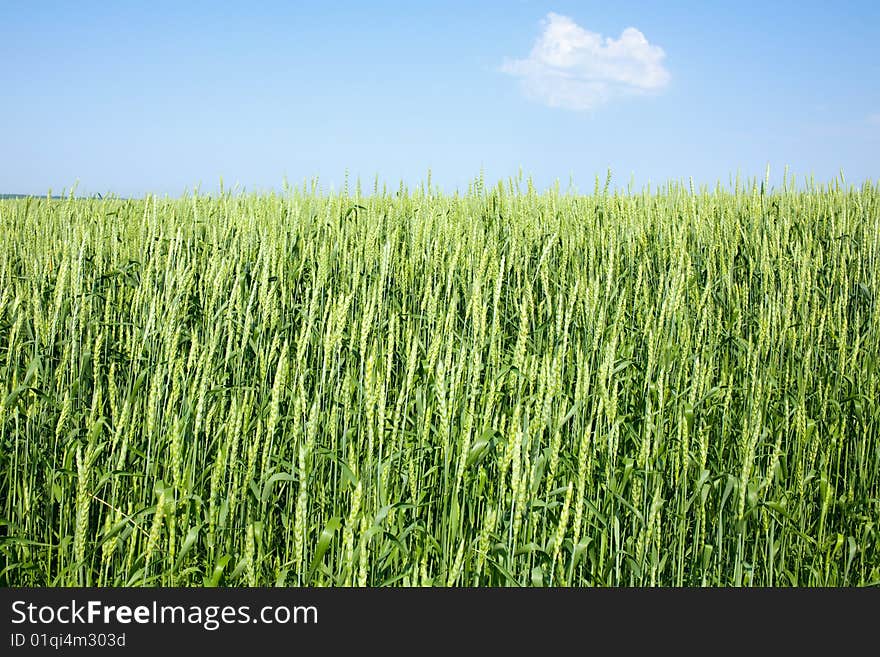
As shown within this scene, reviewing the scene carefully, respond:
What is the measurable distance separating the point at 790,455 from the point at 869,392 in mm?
345

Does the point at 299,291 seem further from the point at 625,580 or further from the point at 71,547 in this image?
the point at 625,580

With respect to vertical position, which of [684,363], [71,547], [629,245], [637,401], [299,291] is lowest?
[71,547]

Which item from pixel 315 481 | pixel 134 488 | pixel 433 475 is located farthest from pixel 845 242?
pixel 134 488

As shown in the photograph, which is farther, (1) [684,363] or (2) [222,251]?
(2) [222,251]

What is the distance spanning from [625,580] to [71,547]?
1.44 m

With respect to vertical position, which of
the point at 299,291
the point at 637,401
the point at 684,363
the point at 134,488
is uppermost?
the point at 299,291

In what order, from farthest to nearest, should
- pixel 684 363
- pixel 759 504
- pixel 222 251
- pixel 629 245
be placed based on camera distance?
pixel 629 245 → pixel 222 251 → pixel 684 363 → pixel 759 504

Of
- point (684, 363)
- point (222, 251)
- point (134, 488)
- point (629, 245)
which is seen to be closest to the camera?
point (134, 488)

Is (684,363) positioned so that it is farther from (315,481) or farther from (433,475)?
(315,481)

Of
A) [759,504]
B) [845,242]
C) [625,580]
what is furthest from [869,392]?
[845,242]

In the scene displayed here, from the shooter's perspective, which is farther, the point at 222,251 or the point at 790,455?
the point at 222,251

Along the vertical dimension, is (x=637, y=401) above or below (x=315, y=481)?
above

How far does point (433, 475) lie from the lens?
183cm

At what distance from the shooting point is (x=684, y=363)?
2.13 metres
